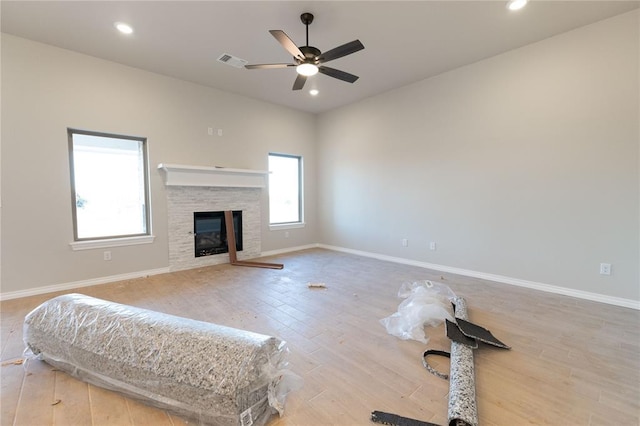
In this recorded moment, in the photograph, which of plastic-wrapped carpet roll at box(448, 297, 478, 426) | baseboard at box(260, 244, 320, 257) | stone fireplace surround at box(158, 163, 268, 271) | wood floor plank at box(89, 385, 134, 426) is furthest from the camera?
baseboard at box(260, 244, 320, 257)

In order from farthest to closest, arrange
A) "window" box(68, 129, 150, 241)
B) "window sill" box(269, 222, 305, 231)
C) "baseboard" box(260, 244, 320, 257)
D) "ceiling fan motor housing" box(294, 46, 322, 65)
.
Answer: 1. "window sill" box(269, 222, 305, 231)
2. "baseboard" box(260, 244, 320, 257)
3. "window" box(68, 129, 150, 241)
4. "ceiling fan motor housing" box(294, 46, 322, 65)

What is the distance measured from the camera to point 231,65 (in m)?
3.84

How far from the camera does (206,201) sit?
15.2 feet

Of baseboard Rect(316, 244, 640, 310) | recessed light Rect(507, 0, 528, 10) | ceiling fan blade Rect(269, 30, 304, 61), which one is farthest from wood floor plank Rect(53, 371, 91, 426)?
recessed light Rect(507, 0, 528, 10)

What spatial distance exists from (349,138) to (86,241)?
187 inches

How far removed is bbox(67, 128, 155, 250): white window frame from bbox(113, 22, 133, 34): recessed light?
146 cm

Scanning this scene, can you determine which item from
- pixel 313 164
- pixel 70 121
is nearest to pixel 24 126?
pixel 70 121

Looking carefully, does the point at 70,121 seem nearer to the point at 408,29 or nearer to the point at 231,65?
the point at 231,65

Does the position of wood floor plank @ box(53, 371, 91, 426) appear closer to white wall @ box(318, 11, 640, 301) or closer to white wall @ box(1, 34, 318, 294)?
white wall @ box(1, 34, 318, 294)

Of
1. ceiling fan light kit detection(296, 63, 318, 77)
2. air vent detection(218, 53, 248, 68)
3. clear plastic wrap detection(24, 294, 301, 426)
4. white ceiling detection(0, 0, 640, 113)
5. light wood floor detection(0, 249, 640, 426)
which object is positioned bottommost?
light wood floor detection(0, 249, 640, 426)

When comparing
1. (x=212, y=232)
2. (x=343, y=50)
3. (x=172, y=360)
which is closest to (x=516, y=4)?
(x=343, y=50)

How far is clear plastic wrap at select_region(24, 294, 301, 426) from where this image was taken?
1340mm

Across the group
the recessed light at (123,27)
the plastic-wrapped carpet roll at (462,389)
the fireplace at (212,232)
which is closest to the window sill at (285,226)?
the fireplace at (212,232)

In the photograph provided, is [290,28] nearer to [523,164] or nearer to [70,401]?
[523,164]
